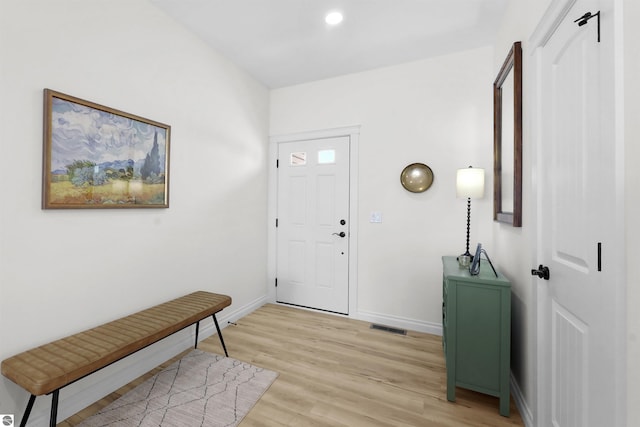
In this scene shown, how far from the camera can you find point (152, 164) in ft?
7.11

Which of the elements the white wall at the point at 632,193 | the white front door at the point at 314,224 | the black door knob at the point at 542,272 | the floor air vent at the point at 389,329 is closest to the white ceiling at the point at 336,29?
the white front door at the point at 314,224

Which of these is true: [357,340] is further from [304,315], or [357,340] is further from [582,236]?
[582,236]

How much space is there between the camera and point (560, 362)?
52.0 inches

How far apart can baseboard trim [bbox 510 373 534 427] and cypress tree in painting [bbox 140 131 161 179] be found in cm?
298

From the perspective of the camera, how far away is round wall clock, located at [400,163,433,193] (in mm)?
2770

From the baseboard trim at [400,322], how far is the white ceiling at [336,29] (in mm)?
2723

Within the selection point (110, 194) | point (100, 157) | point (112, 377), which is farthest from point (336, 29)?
point (112, 377)

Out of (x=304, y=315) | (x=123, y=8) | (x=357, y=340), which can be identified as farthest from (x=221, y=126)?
(x=357, y=340)

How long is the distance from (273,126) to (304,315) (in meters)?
2.39

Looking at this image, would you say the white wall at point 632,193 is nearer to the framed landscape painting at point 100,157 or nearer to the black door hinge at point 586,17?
the black door hinge at point 586,17

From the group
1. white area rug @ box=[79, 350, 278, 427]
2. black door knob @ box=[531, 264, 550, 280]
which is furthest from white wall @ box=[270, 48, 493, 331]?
white area rug @ box=[79, 350, 278, 427]

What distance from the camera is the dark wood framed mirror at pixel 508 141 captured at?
70.2 inches

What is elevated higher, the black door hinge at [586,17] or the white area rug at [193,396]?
the black door hinge at [586,17]

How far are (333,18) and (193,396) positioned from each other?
9.88 ft
